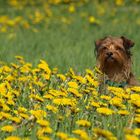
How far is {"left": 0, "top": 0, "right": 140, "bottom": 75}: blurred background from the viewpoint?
10223mm

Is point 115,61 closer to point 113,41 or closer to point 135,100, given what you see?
point 113,41

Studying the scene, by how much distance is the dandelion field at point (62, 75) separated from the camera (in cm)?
460

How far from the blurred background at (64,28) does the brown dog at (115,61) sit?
1331 millimetres

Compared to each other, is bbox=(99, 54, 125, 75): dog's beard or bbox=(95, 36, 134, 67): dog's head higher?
bbox=(95, 36, 134, 67): dog's head

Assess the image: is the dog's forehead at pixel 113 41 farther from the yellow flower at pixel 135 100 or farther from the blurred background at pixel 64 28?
the yellow flower at pixel 135 100

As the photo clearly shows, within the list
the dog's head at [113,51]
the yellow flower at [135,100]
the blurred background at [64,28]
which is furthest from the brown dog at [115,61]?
the yellow flower at [135,100]

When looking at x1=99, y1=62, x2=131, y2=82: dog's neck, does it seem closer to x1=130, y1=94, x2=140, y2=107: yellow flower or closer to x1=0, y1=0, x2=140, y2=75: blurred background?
x1=0, y1=0, x2=140, y2=75: blurred background

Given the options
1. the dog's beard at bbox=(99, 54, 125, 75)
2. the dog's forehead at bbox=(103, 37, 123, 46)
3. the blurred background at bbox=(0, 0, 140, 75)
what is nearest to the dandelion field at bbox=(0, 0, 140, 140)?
the blurred background at bbox=(0, 0, 140, 75)

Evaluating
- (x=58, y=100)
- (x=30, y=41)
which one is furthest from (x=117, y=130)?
(x=30, y=41)

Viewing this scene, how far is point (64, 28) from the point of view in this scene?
50.5 feet

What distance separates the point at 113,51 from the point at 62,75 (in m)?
1.14

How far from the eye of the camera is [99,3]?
20797 millimetres

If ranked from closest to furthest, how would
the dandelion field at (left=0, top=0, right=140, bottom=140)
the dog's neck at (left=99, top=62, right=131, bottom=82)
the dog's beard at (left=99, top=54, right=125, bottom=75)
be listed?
1. the dandelion field at (left=0, top=0, right=140, bottom=140)
2. the dog's beard at (left=99, top=54, right=125, bottom=75)
3. the dog's neck at (left=99, top=62, right=131, bottom=82)

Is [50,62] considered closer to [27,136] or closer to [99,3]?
[27,136]
